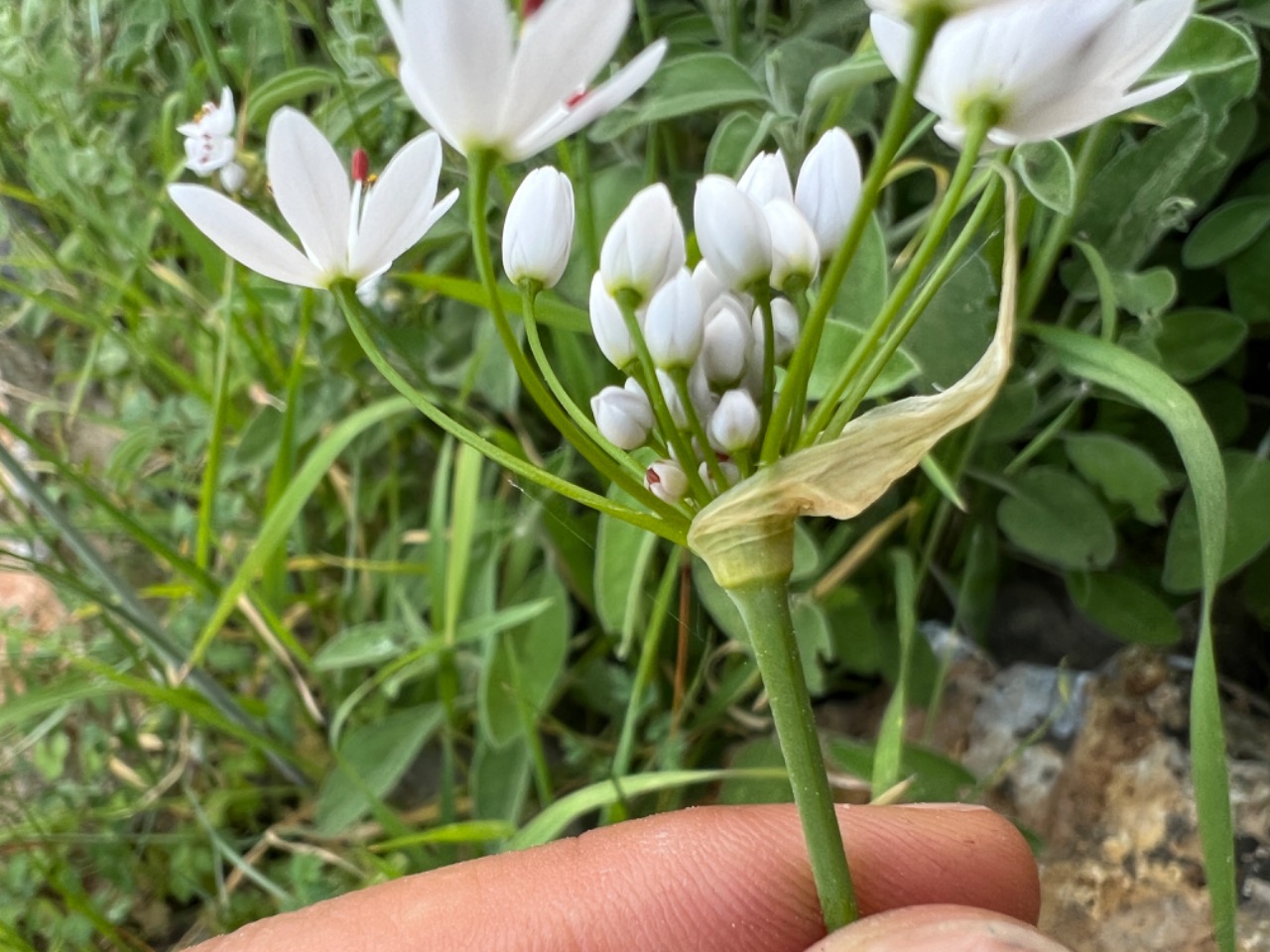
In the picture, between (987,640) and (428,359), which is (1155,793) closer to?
(987,640)

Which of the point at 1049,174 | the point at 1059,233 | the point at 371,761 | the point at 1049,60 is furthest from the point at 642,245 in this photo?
the point at 371,761

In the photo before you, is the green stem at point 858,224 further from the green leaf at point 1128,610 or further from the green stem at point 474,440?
the green leaf at point 1128,610

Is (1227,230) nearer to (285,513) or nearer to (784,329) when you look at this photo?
A: (784,329)

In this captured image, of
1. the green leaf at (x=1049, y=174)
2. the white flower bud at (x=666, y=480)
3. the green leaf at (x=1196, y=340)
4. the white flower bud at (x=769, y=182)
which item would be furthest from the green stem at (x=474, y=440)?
the green leaf at (x=1196, y=340)

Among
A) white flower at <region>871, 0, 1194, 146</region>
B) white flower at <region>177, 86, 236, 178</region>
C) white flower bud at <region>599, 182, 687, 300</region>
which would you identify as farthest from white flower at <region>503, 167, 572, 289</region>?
white flower at <region>177, 86, 236, 178</region>

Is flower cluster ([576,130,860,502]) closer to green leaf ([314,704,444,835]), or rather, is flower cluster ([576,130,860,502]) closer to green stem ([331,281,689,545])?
green stem ([331,281,689,545])
